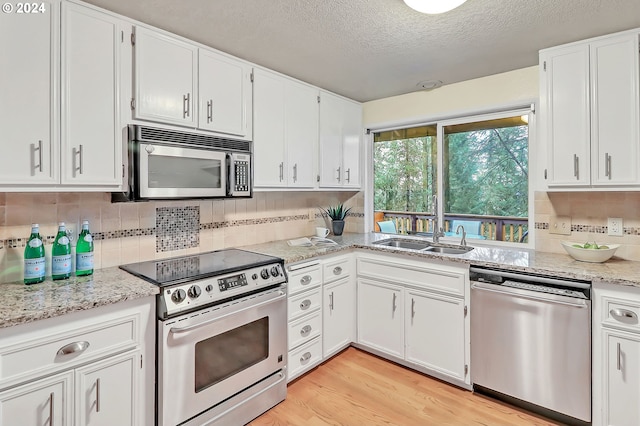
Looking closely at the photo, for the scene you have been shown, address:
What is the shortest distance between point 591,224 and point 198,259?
275 centimetres

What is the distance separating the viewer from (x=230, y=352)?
77.5 inches

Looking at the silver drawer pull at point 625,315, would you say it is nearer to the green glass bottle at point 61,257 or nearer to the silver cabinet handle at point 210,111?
the silver cabinet handle at point 210,111

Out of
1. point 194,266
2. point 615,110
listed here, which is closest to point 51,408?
point 194,266

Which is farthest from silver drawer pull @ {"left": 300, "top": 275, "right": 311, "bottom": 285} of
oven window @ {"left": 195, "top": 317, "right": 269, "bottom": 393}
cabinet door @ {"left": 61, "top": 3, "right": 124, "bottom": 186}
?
cabinet door @ {"left": 61, "top": 3, "right": 124, "bottom": 186}

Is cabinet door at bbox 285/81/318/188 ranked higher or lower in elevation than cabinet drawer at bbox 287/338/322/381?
higher

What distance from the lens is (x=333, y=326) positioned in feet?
9.04

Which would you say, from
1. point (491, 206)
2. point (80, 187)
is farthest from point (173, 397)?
point (491, 206)

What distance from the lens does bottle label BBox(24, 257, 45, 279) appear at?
1.66m

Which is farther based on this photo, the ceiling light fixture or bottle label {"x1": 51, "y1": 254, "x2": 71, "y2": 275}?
bottle label {"x1": 51, "y1": 254, "x2": 71, "y2": 275}

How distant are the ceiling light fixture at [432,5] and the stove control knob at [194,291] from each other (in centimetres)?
178

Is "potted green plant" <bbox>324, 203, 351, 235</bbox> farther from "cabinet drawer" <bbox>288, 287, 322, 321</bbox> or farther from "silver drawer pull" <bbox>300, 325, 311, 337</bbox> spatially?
"silver drawer pull" <bbox>300, 325, 311, 337</bbox>

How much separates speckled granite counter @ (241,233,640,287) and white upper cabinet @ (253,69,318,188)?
0.57 meters

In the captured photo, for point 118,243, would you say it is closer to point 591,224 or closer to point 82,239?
point 82,239

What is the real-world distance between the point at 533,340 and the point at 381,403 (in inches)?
40.7
